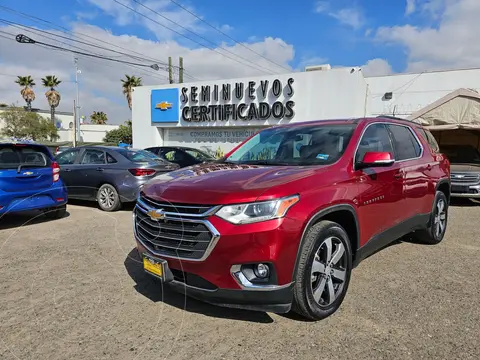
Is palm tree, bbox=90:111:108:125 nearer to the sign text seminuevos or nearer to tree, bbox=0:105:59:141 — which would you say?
tree, bbox=0:105:59:141

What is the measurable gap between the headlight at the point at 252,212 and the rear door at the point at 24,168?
4.90 meters

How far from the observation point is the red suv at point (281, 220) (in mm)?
2680

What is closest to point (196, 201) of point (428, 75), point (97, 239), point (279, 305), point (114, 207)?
point (279, 305)

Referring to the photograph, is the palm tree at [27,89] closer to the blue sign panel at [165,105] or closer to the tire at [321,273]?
the blue sign panel at [165,105]

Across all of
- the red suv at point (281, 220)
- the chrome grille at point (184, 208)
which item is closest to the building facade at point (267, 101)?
the red suv at point (281, 220)

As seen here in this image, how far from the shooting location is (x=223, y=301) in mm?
2781

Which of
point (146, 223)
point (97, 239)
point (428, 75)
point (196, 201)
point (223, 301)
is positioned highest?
point (428, 75)

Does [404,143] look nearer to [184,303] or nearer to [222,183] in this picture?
[222,183]

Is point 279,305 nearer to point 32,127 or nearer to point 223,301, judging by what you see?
point 223,301

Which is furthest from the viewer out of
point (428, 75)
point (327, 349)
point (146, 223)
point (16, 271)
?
point (428, 75)

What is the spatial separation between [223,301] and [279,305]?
16.6 inches

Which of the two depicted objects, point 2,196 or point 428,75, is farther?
point 428,75

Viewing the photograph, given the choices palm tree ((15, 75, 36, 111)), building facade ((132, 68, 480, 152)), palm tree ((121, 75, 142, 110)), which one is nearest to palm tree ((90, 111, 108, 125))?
palm tree ((15, 75, 36, 111))

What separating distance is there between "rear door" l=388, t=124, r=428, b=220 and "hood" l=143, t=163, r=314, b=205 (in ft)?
5.72
